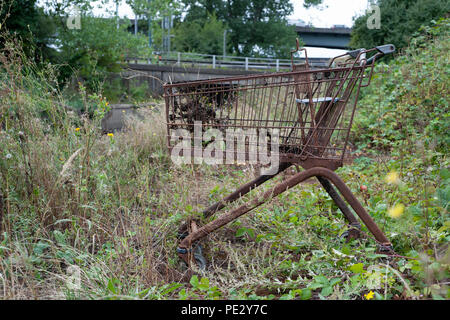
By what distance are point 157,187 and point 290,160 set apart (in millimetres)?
2296

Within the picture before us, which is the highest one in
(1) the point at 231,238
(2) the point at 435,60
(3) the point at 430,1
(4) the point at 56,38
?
(3) the point at 430,1

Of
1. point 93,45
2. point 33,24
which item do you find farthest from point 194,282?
point 93,45

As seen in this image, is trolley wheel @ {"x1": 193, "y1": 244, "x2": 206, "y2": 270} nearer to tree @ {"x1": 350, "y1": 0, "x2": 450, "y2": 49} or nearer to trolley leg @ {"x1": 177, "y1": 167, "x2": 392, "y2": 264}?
trolley leg @ {"x1": 177, "y1": 167, "x2": 392, "y2": 264}

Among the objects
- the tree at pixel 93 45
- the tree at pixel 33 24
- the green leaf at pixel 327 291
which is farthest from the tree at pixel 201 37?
the green leaf at pixel 327 291

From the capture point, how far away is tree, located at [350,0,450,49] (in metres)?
12.8

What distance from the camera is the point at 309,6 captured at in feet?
76.7

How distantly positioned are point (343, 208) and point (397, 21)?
517 inches

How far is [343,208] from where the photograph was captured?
2.69 metres

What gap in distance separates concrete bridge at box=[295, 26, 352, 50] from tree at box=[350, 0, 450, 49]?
12.9m

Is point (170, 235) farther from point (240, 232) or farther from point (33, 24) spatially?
point (33, 24)

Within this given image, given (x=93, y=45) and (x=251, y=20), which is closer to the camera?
(x=93, y=45)

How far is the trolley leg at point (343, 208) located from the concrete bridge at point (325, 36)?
1026 inches
